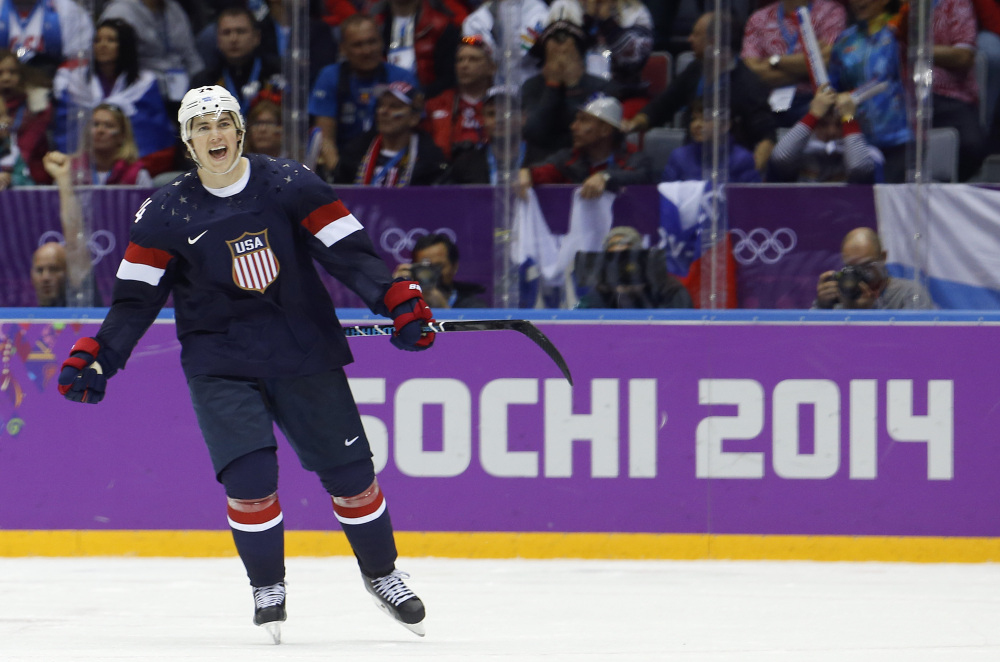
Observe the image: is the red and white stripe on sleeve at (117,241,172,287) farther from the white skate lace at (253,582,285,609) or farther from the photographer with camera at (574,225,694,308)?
the photographer with camera at (574,225,694,308)

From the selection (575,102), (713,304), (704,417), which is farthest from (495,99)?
(704,417)

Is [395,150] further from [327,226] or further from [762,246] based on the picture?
[327,226]

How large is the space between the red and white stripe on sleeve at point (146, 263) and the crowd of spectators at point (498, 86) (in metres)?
2.02

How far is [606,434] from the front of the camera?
4.82 m

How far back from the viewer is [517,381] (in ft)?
15.9

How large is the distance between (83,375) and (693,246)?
2530 millimetres

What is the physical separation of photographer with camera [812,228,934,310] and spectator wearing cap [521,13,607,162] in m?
1.14

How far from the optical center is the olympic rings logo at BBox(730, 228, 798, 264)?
515cm

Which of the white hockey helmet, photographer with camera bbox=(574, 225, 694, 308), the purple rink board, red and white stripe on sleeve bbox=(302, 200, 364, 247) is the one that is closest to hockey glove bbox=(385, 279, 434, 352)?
red and white stripe on sleeve bbox=(302, 200, 364, 247)

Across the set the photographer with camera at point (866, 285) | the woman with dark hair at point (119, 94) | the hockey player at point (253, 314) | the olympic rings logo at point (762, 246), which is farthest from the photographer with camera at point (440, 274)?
the hockey player at point (253, 314)

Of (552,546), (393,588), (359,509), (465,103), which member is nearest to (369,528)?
(359,509)

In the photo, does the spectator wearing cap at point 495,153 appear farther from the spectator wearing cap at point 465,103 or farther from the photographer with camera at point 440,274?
the photographer with camera at point 440,274

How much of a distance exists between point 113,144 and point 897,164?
3066mm

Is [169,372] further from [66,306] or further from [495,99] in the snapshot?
[495,99]
